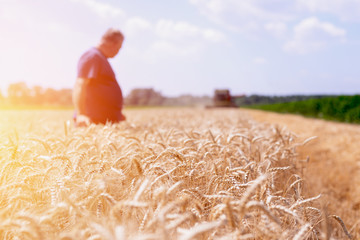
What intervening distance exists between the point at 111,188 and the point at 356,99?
1996 centimetres

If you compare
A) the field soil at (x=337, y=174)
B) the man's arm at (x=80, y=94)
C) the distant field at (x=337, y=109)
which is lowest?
the field soil at (x=337, y=174)

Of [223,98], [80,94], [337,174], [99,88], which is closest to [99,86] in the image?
[99,88]

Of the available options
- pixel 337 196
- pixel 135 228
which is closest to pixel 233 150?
pixel 135 228

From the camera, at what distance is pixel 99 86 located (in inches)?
180

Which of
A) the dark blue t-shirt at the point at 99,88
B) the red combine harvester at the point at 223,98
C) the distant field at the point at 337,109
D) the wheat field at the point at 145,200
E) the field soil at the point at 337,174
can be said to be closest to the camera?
the wheat field at the point at 145,200

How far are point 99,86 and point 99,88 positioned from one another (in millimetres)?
30

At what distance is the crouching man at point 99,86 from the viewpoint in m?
4.33

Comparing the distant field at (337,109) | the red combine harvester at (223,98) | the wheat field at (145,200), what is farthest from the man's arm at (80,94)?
the red combine harvester at (223,98)

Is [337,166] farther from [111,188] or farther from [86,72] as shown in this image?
[111,188]

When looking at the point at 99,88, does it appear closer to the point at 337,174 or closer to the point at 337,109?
the point at 337,174

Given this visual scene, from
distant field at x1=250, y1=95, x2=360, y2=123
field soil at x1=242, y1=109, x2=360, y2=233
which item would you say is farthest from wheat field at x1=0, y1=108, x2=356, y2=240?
distant field at x1=250, y1=95, x2=360, y2=123

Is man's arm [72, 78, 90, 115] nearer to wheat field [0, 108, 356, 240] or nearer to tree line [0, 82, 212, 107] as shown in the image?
wheat field [0, 108, 356, 240]

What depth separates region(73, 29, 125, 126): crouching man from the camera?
433cm

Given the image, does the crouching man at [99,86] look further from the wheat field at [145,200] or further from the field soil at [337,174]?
the field soil at [337,174]
